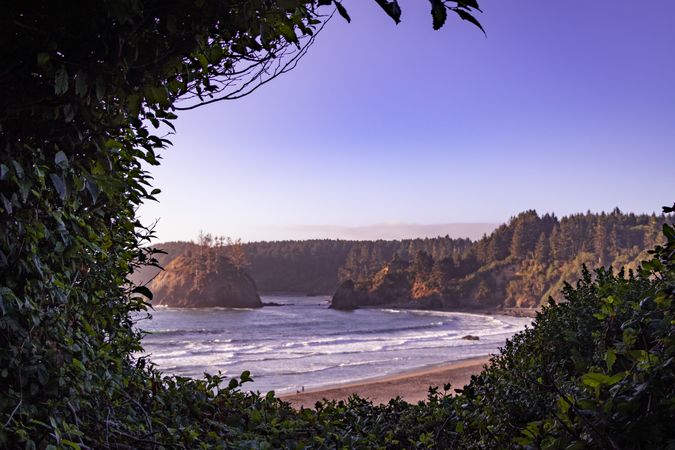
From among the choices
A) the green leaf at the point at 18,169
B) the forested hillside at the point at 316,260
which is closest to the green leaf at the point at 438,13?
the green leaf at the point at 18,169

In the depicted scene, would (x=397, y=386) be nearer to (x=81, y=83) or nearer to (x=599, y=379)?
(x=599, y=379)

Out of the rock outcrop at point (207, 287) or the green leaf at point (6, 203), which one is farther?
the rock outcrop at point (207, 287)

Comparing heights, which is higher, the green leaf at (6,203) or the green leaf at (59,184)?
the green leaf at (59,184)

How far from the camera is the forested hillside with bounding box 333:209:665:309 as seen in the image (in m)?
104

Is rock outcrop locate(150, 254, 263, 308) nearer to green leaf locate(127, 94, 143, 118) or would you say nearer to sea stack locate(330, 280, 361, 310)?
sea stack locate(330, 280, 361, 310)

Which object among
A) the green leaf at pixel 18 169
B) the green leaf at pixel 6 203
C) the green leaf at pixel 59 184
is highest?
the green leaf at pixel 18 169

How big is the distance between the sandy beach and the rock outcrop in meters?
68.4

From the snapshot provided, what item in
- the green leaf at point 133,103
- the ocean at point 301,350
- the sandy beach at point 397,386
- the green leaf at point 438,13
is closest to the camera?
the green leaf at point 438,13

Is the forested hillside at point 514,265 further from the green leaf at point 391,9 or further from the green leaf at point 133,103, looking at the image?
the green leaf at point 391,9

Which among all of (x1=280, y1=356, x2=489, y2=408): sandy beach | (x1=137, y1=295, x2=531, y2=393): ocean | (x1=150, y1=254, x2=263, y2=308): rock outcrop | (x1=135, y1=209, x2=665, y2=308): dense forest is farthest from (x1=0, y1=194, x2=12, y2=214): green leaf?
(x1=135, y1=209, x2=665, y2=308): dense forest

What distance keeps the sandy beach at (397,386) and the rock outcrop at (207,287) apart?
68412 mm

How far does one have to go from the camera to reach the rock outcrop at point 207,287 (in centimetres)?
9206

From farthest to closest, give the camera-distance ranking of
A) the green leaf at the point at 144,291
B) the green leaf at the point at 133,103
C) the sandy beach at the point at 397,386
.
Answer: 1. the sandy beach at the point at 397,386
2. the green leaf at the point at 144,291
3. the green leaf at the point at 133,103

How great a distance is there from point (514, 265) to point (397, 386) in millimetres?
100656
